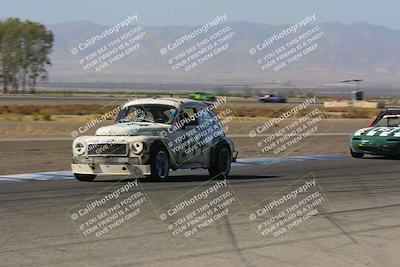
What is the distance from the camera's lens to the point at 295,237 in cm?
885

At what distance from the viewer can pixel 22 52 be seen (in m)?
120

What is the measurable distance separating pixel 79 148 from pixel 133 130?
3.34 feet

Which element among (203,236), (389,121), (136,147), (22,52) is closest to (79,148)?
(136,147)

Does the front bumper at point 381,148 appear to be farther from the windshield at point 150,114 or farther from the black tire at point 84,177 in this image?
the black tire at point 84,177

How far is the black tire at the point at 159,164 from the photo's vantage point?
46.1 feet

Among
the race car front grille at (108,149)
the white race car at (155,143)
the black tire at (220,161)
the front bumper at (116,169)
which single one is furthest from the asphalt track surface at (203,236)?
the black tire at (220,161)

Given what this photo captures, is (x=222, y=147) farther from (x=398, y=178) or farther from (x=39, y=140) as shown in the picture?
(x=39, y=140)

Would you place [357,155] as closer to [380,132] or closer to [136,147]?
[380,132]

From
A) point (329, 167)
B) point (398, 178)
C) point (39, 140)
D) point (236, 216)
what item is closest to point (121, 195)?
point (236, 216)

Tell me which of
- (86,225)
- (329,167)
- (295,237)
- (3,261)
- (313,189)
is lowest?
(329,167)

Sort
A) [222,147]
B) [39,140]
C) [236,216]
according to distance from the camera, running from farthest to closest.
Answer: [39,140] < [222,147] < [236,216]

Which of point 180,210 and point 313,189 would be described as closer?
point 180,210

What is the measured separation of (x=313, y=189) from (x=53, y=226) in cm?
574

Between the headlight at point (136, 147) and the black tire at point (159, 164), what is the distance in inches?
10.8
